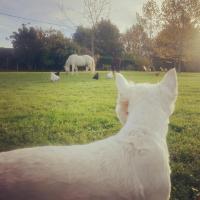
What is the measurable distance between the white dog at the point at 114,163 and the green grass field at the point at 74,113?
1112 millimetres

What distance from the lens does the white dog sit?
128cm

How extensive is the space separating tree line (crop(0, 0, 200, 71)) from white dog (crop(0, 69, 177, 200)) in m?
1.86

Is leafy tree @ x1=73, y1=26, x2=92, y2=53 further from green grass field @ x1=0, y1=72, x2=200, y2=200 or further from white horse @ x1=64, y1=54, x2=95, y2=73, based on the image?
green grass field @ x1=0, y1=72, x2=200, y2=200

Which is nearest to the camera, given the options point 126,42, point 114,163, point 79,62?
point 114,163

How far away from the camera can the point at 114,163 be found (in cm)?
147

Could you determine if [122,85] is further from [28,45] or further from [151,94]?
[28,45]

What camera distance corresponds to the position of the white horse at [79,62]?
146 inches

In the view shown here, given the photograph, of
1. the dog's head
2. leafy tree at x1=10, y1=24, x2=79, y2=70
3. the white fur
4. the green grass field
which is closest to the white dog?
the dog's head

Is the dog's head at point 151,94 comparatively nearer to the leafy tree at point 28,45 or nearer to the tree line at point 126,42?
the tree line at point 126,42

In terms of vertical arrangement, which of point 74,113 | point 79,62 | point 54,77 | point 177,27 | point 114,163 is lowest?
point 74,113

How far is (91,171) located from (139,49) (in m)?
2.38

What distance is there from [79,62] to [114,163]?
248 centimetres

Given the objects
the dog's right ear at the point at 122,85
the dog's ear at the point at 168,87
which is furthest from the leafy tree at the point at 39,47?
the dog's ear at the point at 168,87

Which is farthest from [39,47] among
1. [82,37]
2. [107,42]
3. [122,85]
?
[122,85]
